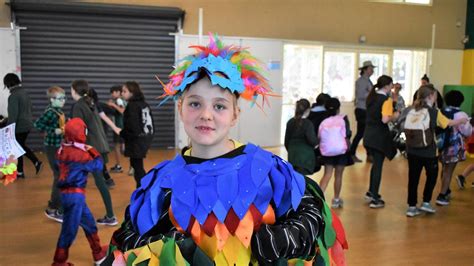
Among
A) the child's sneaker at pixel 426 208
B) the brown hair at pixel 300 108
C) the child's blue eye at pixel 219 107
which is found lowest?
the child's sneaker at pixel 426 208

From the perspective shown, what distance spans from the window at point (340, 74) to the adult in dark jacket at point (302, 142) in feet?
18.7

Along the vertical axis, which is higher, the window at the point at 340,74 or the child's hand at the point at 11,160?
the window at the point at 340,74

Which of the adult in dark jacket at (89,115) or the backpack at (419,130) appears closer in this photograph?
the adult in dark jacket at (89,115)

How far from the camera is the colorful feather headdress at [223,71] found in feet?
5.05

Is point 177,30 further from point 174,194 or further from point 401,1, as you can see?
point 174,194

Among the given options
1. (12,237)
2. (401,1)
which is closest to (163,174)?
(12,237)

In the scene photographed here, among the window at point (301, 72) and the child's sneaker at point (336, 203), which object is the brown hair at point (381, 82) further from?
the window at point (301, 72)

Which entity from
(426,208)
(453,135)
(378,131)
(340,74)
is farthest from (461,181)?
(340,74)

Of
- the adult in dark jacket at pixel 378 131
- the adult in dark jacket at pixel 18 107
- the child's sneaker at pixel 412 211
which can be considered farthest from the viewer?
the adult in dark jacket at pixel 18 107

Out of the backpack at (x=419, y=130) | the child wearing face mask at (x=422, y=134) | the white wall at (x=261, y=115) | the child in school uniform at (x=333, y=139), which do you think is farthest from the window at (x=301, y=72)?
the backpack at (x=419, y=130)

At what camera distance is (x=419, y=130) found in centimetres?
477

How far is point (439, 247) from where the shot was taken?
408cm

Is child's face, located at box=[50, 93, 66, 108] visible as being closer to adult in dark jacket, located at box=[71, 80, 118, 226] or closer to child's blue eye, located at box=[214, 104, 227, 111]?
adult in dark jacket, located at box=[71, 80, 118, 226]

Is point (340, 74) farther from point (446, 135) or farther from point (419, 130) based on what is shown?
point (419, 130)
